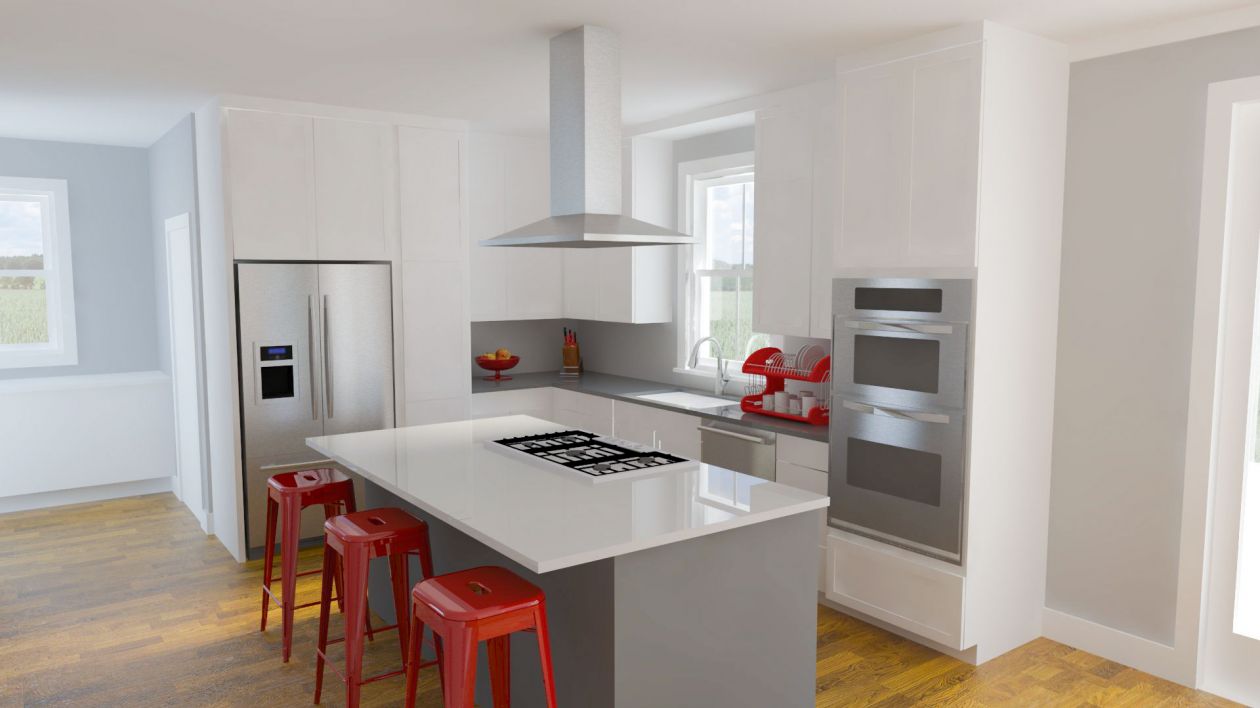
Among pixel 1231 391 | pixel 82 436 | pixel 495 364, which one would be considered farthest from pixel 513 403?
pixel 1231 391

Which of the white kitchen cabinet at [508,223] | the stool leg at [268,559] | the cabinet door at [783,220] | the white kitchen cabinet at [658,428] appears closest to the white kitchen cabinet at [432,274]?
the white kitchen cabinet at [508,223]

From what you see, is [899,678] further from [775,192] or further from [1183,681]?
[775,192]

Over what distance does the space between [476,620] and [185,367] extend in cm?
421

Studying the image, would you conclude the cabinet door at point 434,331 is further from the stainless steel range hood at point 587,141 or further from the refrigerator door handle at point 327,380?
the stainless steel range hood at point 587,141

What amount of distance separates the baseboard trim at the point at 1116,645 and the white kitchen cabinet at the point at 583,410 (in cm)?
268

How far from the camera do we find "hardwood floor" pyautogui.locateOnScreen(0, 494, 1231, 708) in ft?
10.8

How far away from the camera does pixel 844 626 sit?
154 inches

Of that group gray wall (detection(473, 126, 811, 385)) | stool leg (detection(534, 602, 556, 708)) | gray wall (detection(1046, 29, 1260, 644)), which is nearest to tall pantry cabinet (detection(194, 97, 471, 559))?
gray wall (detection(473, 126, 811, 385))

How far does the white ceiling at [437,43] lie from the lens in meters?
3.06

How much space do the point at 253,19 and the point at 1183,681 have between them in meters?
4.32

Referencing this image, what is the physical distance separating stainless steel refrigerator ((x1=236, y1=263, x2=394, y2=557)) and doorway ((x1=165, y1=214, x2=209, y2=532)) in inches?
27.7

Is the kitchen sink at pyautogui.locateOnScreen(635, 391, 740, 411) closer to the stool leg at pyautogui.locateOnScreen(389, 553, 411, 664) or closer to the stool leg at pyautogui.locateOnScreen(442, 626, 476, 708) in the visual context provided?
the stool leg at pyautogui.locateOnScreen(389, 553, 411, 664)

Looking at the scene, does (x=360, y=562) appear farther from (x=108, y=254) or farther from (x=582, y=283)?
(x=108, y=254)

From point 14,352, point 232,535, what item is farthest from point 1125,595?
point 14,352
